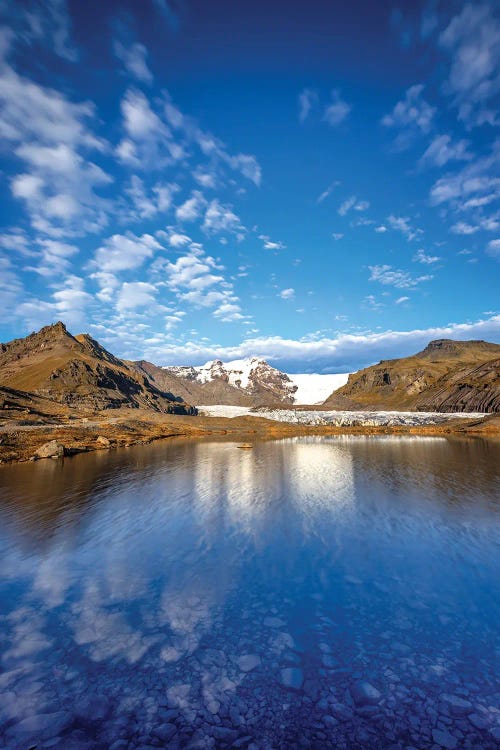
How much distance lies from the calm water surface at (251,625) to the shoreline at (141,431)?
2820 centimetres

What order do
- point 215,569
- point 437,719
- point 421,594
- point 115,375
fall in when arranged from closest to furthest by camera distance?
point 437,719 → point 421,594 → point 215,569 → point 115,375

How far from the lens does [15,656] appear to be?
8.31m

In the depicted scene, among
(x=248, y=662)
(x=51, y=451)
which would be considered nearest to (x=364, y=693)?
(x=248, y=662)

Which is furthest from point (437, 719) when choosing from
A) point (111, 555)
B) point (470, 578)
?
point (111, 555)

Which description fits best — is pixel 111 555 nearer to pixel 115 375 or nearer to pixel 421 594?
pixel 421 594

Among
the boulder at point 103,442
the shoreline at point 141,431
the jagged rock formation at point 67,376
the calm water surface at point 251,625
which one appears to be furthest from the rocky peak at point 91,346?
the calm water surface at point 251,625

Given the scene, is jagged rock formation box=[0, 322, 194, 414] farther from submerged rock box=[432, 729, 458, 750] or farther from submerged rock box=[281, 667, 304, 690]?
submerged rock box=[432, 729, 458, 750]

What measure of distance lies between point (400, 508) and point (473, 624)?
36.0 feet

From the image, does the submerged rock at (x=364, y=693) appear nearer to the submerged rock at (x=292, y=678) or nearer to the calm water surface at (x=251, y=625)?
the calm water surface at (x=251, y=625)

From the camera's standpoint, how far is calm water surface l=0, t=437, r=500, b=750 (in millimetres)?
6477

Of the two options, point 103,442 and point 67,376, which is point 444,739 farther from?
point 67,376

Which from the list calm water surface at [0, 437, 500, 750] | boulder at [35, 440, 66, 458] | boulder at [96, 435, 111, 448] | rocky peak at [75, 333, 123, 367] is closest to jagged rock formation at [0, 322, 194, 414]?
rocky peak at [75, 333, 123, 367]

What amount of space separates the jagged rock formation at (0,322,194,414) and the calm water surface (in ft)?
249

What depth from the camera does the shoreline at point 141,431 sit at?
154 ft
